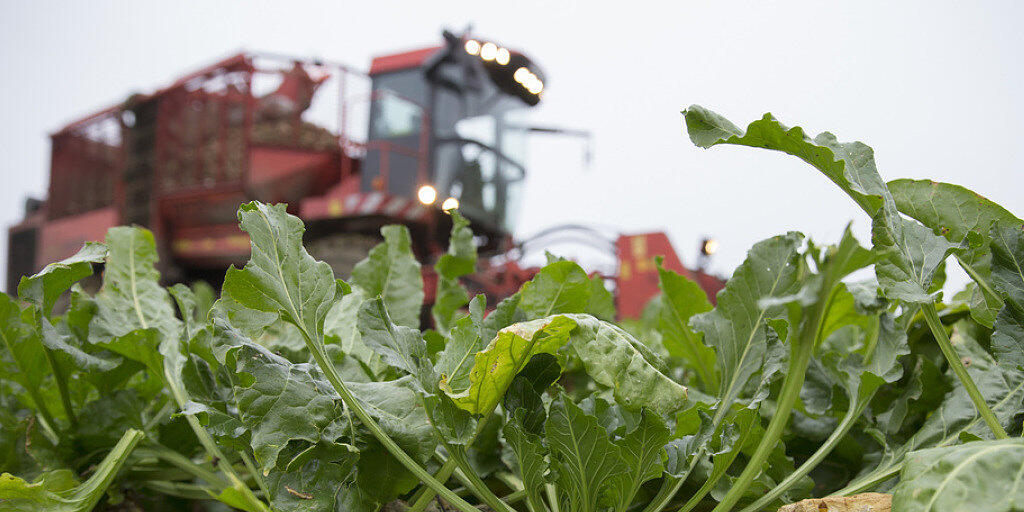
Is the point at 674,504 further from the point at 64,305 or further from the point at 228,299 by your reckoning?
the point at 64,305

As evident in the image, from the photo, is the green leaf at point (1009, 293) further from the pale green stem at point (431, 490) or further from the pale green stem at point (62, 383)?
the pale green stem at point (62, 383)

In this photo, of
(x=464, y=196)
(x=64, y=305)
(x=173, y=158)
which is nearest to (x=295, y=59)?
(x=173, y=158)

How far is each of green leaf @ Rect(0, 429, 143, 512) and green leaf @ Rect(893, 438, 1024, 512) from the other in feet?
1.76

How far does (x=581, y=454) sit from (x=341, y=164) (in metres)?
6.00

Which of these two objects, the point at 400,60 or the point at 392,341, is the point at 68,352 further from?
the point at 400,60

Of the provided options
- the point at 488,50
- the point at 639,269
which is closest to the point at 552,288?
the point at 639,269

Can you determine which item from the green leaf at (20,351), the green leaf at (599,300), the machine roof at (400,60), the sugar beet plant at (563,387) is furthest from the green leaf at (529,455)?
the machine roof at (400,60)

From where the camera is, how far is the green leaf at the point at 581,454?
43 centimetres

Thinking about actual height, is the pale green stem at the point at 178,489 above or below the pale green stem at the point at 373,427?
below

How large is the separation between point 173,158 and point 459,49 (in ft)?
10.2

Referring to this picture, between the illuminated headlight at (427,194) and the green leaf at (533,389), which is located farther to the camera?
the illuminated headlight at (427,194)

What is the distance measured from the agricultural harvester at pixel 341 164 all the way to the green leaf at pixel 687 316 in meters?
4.07

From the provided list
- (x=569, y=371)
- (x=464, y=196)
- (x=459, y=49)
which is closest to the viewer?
(x=569, y=371)

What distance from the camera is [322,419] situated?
1.47ft
